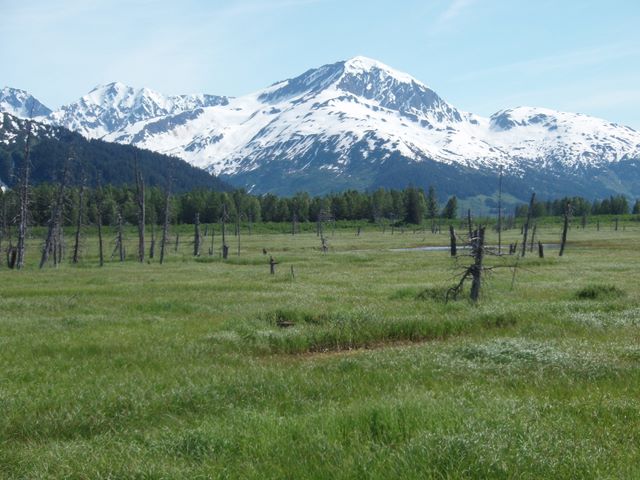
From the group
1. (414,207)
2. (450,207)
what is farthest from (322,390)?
(450,207)

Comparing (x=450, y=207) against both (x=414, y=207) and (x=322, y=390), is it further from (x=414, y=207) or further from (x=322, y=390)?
(x=322, y=390)

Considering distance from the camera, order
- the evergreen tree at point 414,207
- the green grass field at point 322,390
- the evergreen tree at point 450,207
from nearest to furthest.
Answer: the green grass field at point 322,390 → the evergreen tree at point 414,207 → the evergreen tree at point 450,207

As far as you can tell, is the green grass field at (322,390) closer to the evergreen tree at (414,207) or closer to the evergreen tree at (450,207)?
the evergreen tree at (414,207)

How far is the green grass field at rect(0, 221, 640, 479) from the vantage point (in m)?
7.77

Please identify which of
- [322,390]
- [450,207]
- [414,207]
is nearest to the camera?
[322,390]

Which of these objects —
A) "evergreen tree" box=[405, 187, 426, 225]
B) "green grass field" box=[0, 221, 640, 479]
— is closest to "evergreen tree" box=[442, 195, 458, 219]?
"evergreen tree" box=[405, 187, 426, 225]

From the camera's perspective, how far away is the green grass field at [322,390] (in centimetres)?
777

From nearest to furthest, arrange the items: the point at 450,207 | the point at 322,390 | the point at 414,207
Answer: the point at 322,390
the point at 414,207
the point at 450,207

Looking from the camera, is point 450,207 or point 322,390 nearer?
point 322,390

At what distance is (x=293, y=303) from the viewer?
2678cm

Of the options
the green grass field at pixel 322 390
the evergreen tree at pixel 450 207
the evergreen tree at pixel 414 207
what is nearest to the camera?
the green grass field at pixel 322 390

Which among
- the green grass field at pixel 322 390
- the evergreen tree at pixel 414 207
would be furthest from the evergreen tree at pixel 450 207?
the green grass field at pixel 322 390

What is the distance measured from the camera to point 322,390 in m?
12.1

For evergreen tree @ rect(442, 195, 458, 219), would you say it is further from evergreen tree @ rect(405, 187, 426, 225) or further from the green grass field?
the green grass field
